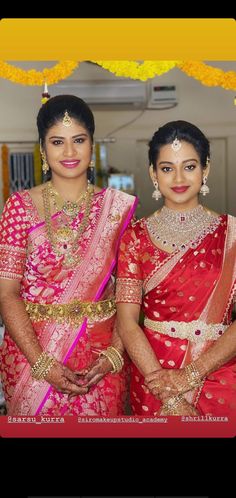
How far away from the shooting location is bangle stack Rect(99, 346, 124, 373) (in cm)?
213

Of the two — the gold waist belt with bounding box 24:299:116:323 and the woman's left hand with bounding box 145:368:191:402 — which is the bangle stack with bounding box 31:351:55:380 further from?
the woman's left hand with bounding box 145:368:191:402

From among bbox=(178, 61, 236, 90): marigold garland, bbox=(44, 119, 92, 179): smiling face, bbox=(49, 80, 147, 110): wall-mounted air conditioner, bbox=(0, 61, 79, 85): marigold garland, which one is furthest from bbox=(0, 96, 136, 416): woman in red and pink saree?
bbox=(49, 80, 147, 110): wall-mounted air conditioner

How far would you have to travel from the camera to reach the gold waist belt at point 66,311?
2121 millimetres

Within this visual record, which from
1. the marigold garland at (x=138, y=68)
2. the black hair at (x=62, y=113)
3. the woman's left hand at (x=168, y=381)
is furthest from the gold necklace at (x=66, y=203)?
the marigold garland at (x=138, y=68)

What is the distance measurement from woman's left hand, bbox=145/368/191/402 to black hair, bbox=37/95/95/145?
779 millimetres

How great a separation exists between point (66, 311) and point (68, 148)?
20.3 inches

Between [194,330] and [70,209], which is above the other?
[70,209]

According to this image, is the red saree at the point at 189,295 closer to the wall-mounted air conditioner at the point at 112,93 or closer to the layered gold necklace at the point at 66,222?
the layered gold necklace at the point at 66,222

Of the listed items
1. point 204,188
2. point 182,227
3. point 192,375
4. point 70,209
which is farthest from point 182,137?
point 192,375

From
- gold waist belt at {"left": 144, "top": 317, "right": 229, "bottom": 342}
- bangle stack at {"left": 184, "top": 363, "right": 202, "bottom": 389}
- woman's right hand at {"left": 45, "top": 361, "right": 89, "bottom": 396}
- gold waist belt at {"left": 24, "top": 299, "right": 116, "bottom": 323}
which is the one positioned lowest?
woman's right hand at {"left": 45, "top": 361, "right": 89, "bottom": 396}

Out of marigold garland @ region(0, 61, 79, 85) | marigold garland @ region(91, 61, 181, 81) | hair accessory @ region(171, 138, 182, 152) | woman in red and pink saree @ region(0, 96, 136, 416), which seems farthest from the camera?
marigold garland @ region(0, 61, 79, 85)

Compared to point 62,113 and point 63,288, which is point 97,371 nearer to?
point 63,288

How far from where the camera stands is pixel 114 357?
7.01 feet
